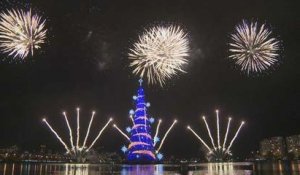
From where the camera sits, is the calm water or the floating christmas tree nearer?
the calm water

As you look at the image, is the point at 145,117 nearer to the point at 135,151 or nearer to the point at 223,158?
the point at 135,151

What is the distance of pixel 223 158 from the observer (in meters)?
125

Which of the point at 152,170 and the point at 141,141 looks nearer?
the point at 152,170

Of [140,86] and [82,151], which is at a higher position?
[140,86]

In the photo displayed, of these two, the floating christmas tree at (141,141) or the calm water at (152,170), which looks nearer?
the calm water at (152,170)

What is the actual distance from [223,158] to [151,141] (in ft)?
115

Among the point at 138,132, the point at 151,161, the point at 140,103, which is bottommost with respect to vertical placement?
the point at 151,161

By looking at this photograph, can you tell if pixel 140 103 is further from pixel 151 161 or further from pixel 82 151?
pixel 82 151

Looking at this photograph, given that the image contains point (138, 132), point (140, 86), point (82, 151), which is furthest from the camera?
point (82, 151)

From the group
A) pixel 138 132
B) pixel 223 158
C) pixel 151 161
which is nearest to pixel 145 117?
pixel 138 132

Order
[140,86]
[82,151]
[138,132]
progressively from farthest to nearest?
1. [82,151]
2. [140,86]
3. [138,132]

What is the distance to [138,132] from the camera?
98.9 meters

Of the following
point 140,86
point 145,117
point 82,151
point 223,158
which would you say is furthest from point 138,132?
point 223,158

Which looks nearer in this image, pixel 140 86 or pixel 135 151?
pixel 135 151
